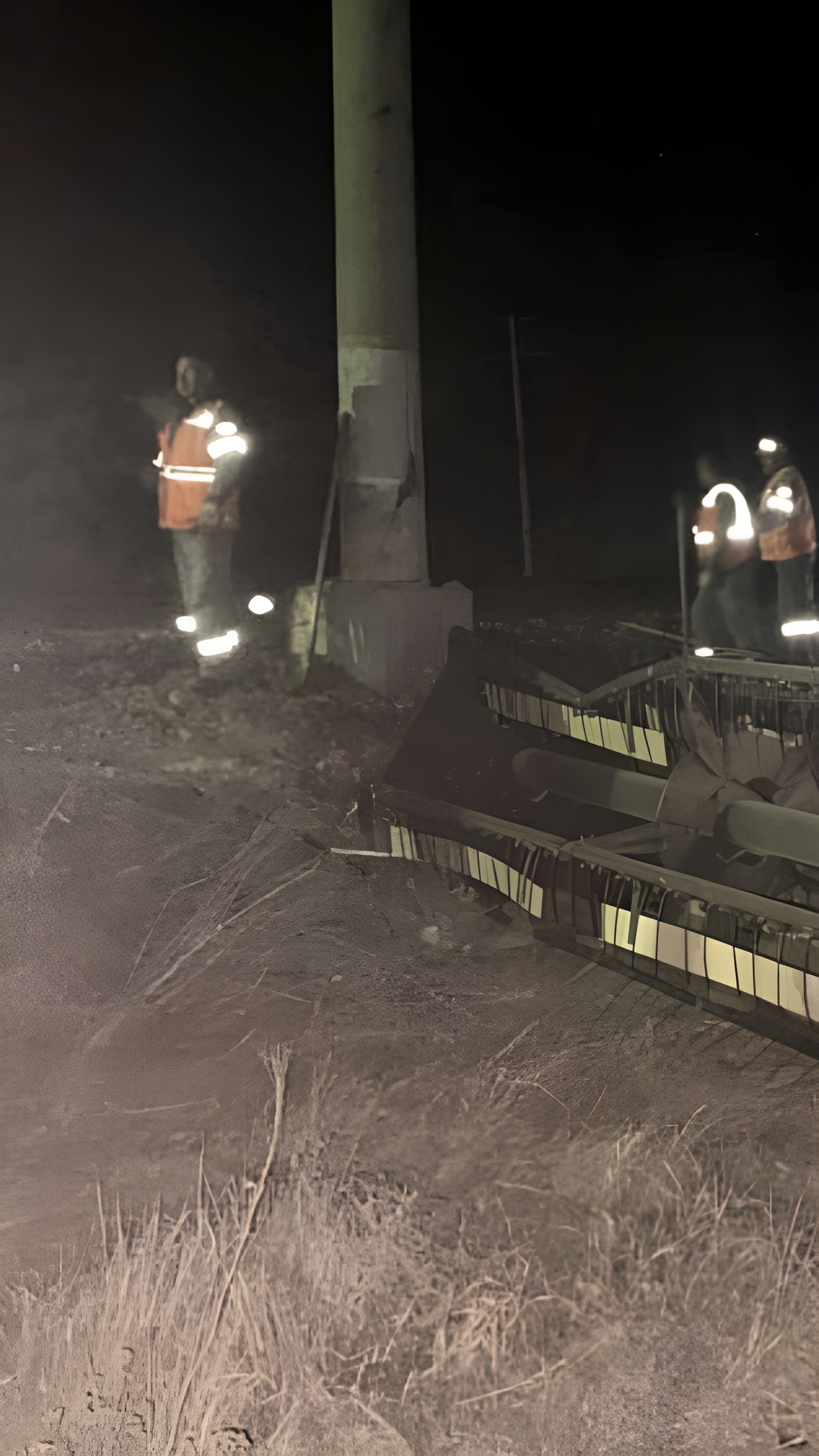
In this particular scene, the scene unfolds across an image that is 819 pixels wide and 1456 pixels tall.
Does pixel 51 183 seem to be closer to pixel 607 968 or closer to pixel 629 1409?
pixel 607 968

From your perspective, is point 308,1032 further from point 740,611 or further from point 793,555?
point 793,555

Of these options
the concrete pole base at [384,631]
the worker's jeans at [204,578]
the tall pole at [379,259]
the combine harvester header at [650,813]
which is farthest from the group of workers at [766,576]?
the worker's jeans at [204,578]

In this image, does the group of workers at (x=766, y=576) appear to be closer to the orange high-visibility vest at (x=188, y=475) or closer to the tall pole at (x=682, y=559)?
the tall pole at (x=682, y=559)

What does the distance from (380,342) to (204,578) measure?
123cm

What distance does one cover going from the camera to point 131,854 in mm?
2494

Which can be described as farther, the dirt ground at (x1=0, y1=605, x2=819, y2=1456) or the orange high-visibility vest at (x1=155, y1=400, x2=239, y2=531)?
the orange high-visibility vest at (x1=155, y1=400, x2=239, y2=531)

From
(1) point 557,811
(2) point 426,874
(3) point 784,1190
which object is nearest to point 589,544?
(1) point 557,811

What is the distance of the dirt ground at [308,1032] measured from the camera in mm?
1439

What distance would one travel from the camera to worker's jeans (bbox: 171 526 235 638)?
3506mm

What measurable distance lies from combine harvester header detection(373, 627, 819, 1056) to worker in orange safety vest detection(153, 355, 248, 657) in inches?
44.7

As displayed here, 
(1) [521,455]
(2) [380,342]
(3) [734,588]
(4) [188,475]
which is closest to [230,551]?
(4) [188,475]

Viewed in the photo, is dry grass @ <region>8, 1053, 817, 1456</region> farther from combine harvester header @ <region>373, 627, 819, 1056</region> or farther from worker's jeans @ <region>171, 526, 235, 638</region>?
worker's jeans @ <region>171, 526, 235, 638</region>

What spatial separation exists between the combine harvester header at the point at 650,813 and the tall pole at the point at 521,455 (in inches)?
47.8

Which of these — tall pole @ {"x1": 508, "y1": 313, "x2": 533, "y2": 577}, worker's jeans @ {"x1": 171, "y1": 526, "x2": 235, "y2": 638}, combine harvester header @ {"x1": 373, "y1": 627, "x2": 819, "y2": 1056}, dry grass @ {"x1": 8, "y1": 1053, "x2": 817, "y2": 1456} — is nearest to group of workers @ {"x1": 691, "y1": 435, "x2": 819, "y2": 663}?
tall pole @ {"x1": 508, "y1": 313, "x2": 533, "y2": 577}
